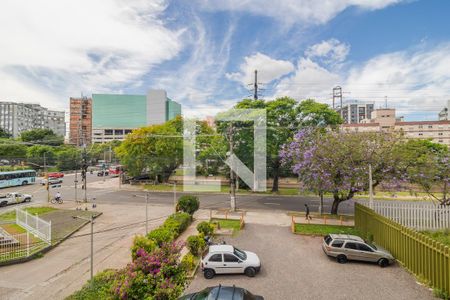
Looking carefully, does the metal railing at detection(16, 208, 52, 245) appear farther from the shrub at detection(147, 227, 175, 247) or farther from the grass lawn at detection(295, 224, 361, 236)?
the grass lawn at detection(295, 224, 361, 236)

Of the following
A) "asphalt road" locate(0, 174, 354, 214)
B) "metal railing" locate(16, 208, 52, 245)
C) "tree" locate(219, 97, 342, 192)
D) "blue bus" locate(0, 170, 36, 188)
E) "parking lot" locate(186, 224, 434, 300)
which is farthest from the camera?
"blue bus" locate(0, 170, 36, 188)

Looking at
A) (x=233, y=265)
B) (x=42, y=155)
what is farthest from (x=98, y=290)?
(x=42, y=155)

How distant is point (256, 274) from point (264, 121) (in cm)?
2263

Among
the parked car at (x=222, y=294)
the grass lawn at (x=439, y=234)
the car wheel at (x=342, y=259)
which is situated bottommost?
the car wheel at (x=342, y=259)

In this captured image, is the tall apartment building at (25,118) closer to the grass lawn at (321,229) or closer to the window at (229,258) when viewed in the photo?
the grass lawn at (321,229)

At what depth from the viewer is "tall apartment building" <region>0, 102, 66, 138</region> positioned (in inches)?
5546

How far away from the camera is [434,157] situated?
21344mm

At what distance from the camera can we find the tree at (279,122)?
107 feet

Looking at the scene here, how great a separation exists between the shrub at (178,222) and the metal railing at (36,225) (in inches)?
325

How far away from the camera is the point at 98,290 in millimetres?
9766

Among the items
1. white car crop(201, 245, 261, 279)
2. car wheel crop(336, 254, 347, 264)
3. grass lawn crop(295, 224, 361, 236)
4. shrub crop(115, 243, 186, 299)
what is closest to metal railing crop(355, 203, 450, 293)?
grass lawn crop(295, 224, 361, 236)

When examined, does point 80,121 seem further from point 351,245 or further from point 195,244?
point 351,245

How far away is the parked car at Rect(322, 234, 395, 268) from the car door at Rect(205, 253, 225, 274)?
6.08 metres

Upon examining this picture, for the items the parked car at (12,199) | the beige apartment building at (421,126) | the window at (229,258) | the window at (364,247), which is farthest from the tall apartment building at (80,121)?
the beige apartment building at (421,126)
